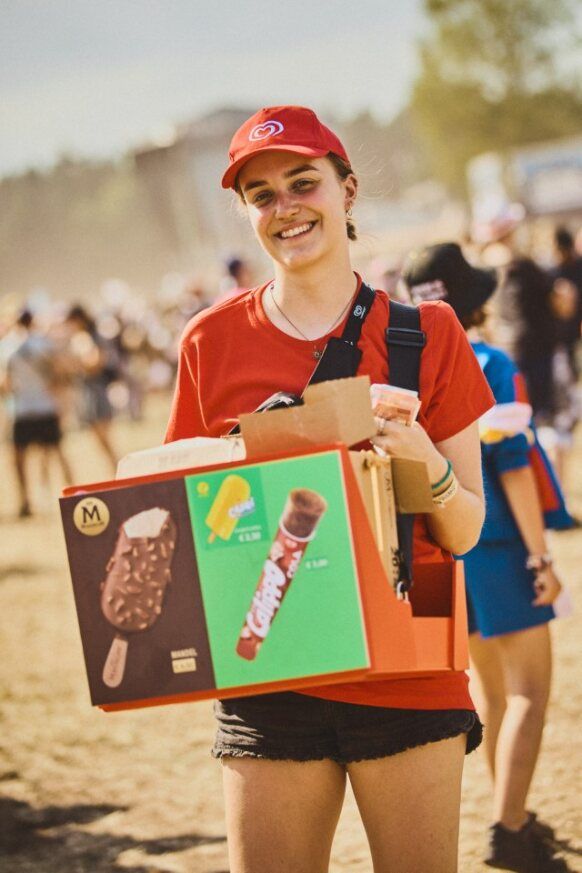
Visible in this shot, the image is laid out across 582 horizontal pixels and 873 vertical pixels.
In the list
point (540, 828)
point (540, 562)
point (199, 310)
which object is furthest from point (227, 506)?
point (199, 310)

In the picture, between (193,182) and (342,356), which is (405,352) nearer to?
(342,356)

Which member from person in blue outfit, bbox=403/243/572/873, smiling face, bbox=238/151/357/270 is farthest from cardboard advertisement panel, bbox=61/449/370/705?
person in blue outfit, bbox=403/243/572/873

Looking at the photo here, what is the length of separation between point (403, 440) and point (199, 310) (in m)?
8.93

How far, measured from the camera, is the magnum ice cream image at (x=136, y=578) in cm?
196

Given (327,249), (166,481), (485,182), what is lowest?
(166,481)

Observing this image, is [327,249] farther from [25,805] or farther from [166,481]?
[25,805]

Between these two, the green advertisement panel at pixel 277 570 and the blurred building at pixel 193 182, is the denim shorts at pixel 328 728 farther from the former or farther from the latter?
the blurred building at pixel 193 182

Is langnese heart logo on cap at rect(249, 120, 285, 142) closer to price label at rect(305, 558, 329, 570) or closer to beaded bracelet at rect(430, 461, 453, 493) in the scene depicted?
beaded bracelet at rect(430, 461, 453, 493)

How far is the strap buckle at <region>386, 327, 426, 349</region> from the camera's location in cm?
227

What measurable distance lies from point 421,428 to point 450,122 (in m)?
61.6

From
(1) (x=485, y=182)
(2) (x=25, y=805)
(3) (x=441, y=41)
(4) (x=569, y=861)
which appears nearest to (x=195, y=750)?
(2) (x=25, y=805)

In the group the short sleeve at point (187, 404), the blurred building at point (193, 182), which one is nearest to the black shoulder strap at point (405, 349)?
the short sleeve at point (187, 404)

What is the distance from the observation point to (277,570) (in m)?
1.92

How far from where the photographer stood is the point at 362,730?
7.25ft
